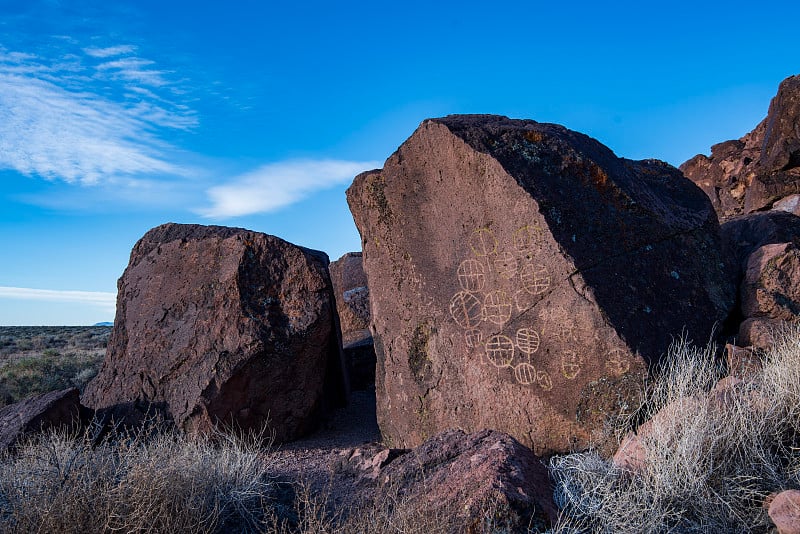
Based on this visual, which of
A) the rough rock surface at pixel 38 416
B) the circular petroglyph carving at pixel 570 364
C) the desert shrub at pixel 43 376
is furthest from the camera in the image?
the desert shrub at pixel 43 376

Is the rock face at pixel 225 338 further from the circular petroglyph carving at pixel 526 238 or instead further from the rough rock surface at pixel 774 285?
the rough rock surface at pixel 774 285

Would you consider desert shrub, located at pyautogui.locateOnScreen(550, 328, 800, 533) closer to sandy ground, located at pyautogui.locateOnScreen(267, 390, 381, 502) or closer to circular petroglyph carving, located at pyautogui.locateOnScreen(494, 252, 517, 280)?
circular petroglyph carving, located at pyautogui.locateOnScreen(494, 252, 517, 280)

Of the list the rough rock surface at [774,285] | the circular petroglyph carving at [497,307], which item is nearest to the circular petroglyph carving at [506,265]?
the circular petroglyph carving at [497,307]

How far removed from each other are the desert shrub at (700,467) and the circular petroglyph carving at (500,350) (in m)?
0.91

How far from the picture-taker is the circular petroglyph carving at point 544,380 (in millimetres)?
4691

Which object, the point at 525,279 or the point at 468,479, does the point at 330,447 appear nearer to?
the point at 525,279

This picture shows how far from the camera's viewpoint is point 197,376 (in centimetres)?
651

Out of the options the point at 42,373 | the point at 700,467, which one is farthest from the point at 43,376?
the point at 700,467

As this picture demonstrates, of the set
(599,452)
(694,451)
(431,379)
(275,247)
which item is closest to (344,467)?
(431,379)

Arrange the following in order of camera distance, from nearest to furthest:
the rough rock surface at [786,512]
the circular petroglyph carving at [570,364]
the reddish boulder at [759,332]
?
the rough rock surface at [786,512], the circular petroglyph carving at [570,364], the reddish boulder at [759,332]

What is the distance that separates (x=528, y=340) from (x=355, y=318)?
6002 mm

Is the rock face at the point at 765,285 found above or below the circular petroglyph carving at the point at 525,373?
above

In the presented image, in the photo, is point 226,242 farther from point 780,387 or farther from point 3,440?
point 780,387

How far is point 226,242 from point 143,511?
410cm
